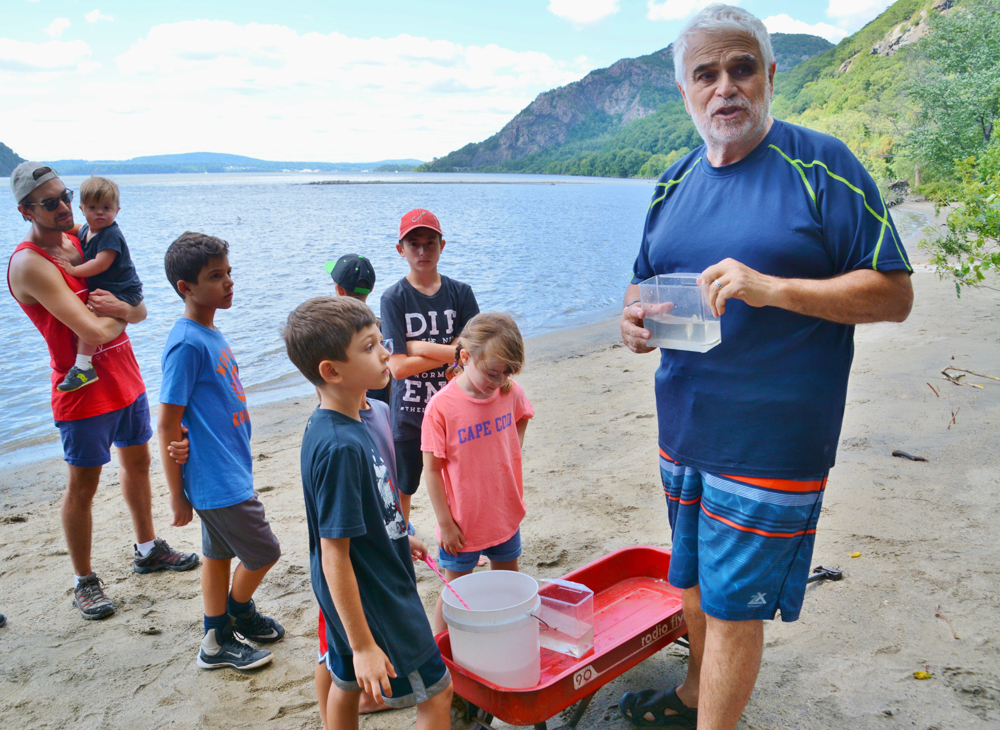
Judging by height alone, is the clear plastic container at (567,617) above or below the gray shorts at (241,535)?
below

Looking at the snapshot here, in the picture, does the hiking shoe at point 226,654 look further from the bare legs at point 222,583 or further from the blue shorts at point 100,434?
the blue shorts at point 100,434

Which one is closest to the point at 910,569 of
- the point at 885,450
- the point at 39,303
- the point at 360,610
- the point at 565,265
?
the point at 885,450

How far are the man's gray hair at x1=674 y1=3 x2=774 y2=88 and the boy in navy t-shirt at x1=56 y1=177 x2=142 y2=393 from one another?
360 centimetres

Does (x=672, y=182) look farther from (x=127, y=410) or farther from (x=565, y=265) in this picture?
(x=565, y=265)

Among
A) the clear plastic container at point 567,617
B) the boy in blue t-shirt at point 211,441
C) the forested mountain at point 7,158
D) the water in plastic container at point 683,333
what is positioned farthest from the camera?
the forested mountain at point 7,158

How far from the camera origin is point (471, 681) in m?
2.57

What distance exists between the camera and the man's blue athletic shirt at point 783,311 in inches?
82.8

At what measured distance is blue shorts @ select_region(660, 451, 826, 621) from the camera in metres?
2.18

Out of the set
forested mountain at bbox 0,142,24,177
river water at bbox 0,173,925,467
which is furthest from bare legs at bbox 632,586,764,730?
forested mountain at bbox 0,142,24,177

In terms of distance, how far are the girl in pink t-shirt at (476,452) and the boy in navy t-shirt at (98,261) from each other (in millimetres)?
2250

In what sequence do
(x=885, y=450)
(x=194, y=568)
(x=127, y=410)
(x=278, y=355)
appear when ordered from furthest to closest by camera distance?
1. (x=278, y=355)
2. (x=885, y=450)
3. (x=194, y=568)
4. (x=127, y=410)

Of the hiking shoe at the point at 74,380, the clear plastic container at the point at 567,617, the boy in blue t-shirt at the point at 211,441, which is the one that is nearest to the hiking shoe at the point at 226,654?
the boy in blue t-shirt at the point at 211,441

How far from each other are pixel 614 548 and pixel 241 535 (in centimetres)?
237

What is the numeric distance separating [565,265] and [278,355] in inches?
576
